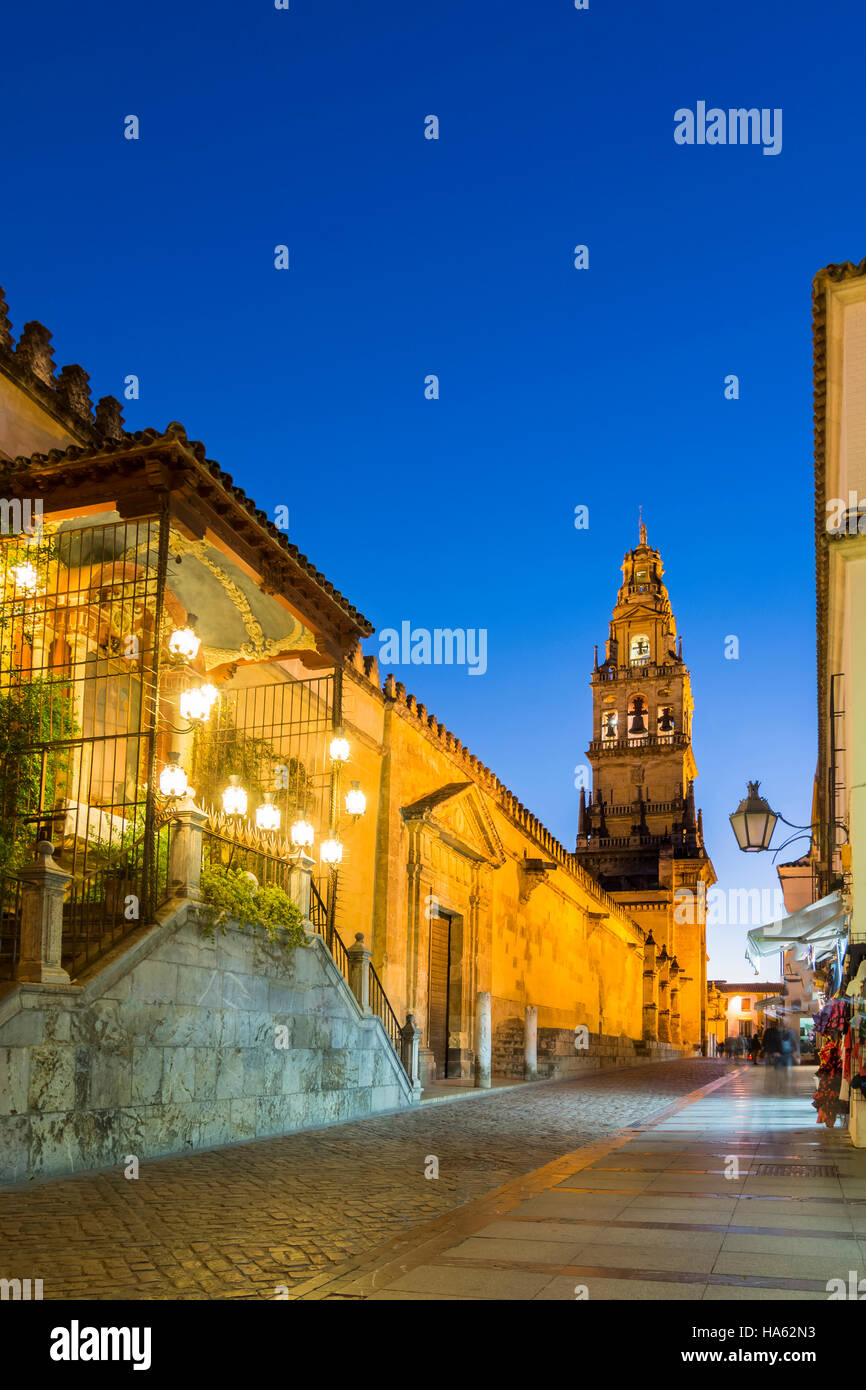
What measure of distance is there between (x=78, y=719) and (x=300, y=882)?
133 inches

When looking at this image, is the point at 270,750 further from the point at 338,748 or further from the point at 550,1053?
the point at 550,1053

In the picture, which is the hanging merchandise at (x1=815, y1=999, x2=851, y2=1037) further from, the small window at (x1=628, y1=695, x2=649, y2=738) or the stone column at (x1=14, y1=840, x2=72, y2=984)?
the small window at (x1=628, y1=695, x2=649, y2=738)

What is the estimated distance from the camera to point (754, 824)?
13.3 metres

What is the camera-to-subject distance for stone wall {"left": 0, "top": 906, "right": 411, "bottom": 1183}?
8.19m

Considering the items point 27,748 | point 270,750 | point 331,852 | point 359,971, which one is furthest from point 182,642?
point 270,750

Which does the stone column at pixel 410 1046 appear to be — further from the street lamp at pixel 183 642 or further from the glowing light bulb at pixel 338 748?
the street lamp at pixel 183 642

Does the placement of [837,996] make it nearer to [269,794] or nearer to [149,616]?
[269,794]

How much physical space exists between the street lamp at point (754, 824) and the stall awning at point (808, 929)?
1102mm

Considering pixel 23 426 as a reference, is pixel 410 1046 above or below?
below

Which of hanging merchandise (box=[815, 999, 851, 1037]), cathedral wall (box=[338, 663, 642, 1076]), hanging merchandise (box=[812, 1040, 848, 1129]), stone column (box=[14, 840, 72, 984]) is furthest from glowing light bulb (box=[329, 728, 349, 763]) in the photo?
hanging merchandise (box=[812, 1040, 848, 1129])

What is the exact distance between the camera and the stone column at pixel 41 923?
27.8ft

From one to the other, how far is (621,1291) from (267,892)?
7496mm

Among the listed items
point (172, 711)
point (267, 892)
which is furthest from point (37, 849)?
point (172, 711)

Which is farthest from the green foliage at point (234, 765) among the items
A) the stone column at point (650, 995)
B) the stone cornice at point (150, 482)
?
the stone column at point (650, 995)
